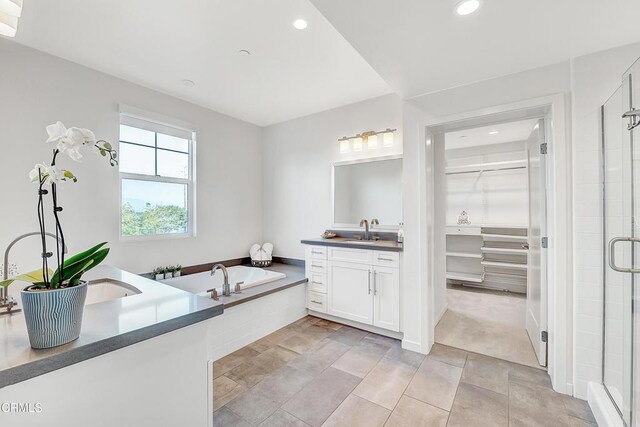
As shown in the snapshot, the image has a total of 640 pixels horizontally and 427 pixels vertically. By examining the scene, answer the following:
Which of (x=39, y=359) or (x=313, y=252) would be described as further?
(x=313, y=252)

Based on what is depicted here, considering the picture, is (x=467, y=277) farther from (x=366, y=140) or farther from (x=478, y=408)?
(x=478, y=408)

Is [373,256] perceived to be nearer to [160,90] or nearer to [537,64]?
[537,64]

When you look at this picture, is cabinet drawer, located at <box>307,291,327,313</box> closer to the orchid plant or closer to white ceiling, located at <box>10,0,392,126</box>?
white ceiling, located at <box>10,0,392,126</box>

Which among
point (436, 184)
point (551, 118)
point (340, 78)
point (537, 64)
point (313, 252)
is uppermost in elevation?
point (340, 78)

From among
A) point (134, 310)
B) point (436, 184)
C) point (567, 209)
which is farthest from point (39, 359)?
point (436, 184)

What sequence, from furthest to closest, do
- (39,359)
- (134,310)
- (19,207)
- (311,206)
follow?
(311,206) → (19,207) → (134,310) → (39,359)

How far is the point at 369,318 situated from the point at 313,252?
3.25ft

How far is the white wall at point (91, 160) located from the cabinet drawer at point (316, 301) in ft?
4.57

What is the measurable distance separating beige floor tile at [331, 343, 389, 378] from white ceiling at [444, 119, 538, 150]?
294 centimetres

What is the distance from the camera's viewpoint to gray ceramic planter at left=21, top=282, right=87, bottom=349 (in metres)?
0.79

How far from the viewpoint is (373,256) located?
9.57ft

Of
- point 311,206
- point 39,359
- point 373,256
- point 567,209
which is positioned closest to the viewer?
point 39,359

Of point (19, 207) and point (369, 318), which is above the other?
point (19, 207)

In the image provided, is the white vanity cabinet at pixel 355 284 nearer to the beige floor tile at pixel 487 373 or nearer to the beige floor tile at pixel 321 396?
the beige floor tile at pixel 487 373
